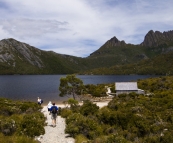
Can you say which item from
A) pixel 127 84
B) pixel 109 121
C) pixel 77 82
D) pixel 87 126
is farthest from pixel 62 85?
pixel 87 126

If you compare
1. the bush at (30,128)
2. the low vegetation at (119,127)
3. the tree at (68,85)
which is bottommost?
the low vegetation at (119,127)

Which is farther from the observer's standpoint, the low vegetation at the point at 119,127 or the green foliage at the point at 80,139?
the low vegetation at the point at 119,127

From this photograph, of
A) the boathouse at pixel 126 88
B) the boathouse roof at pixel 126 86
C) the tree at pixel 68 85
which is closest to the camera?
the tree at pixel 68 85

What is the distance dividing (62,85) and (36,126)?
89.8 ft

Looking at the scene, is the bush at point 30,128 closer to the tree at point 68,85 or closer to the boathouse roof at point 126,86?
the tree at point 68,85

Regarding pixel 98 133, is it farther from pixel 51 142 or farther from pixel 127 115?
pixel 127 115

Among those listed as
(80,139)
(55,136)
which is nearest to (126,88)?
(55,136)

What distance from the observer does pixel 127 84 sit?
5003cm

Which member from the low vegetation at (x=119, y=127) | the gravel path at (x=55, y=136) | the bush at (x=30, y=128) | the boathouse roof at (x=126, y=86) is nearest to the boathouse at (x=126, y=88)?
the boathouse roof at (x=126, y=86)

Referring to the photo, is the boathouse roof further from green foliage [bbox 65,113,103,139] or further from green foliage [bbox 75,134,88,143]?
green foliage [bbox 75,134,88,143]

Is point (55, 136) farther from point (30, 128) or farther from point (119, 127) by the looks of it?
point (119, 127)

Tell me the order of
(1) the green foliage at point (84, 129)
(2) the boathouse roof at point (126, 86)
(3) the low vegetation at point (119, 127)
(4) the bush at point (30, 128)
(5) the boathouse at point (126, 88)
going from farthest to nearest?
(2) the boathouse roof at point (126, 86)
(5) the boathouse at point (126, 88)
(1) the green foliage at point (84, 129)
(3) the low vegetation at point (119, 127)
(4) the bush at point (30, 128)

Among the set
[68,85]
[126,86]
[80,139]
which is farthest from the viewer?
[126,86]

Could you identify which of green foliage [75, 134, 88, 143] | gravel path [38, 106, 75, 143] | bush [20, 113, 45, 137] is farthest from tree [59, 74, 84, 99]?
green foliage [75, 134, 88, 143]
